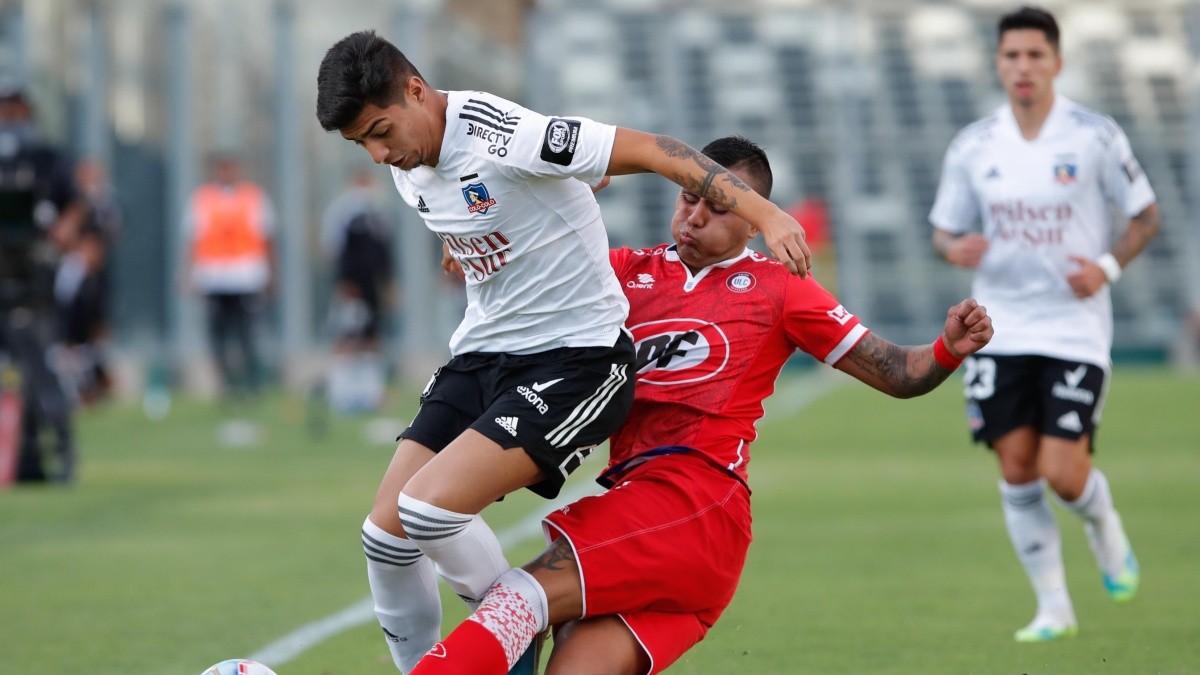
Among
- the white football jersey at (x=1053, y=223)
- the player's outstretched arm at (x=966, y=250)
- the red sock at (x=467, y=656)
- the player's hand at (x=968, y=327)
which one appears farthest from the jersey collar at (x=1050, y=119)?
the red sock at (x=467, y=656)

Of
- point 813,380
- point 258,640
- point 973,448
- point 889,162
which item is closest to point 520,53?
point 889,162

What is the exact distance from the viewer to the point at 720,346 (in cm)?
493

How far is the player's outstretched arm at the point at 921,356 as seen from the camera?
Result: 15.1ft

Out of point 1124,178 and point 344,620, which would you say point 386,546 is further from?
point 1124,178

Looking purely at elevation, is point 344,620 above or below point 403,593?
below

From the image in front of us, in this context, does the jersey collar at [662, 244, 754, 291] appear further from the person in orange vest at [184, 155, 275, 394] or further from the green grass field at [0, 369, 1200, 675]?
the person in orange vest at [184, 155, 275, 394]

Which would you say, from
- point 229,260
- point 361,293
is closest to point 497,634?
point 361,293

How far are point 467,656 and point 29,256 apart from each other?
801 centimetres

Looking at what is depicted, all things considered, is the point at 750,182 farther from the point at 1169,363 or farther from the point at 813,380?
the point at 1169,363

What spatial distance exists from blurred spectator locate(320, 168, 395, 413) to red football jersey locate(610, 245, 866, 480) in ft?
46.2

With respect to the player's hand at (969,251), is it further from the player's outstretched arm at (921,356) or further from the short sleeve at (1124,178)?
the player's outstretched arm at (921,356)

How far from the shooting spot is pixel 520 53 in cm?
3253

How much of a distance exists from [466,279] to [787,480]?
7.69m

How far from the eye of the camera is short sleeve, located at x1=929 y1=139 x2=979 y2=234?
7105 mm
